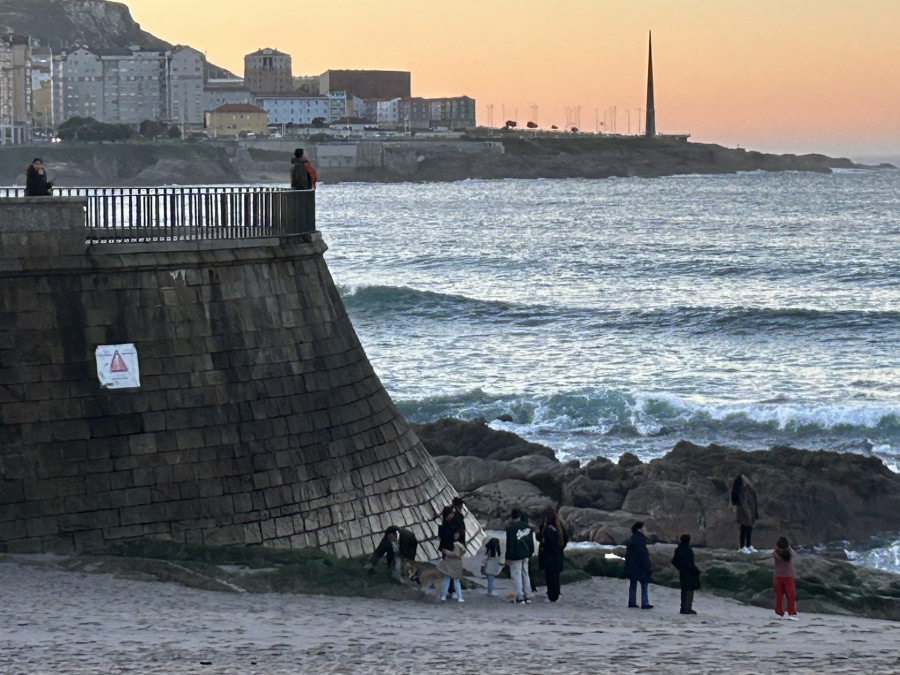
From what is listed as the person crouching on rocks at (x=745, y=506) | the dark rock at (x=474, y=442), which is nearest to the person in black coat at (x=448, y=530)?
the person crouching on rocks at (x=745, y=506)

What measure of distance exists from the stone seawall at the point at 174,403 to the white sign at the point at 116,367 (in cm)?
7

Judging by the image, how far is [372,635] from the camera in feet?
44.9

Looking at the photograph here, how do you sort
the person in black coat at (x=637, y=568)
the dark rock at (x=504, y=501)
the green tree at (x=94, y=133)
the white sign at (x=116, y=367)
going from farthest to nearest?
1. the green tree at (x=94, y=133)
2. the dark rock at (x=504, y=501)
3. the person in black coat at (x=637, y=568)
4. the white sign at (x=116, y=367)

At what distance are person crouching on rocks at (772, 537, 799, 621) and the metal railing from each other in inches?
259

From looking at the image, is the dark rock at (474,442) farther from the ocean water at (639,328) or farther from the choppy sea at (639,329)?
the choppy sea at (639,329)

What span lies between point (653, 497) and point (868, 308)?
37476mm

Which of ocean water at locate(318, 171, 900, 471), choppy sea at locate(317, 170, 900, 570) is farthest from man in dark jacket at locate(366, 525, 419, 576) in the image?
ocean water at locate(318, 171, 900, 471)

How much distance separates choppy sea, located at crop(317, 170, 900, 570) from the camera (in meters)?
35.7

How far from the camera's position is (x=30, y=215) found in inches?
602

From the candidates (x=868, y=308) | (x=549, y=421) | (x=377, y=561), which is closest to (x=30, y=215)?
(x=377, y=561)

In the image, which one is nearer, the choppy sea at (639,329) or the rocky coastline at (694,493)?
the rocky coastline at (694,493)

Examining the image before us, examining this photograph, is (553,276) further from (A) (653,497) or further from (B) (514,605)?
(B) (514,605)

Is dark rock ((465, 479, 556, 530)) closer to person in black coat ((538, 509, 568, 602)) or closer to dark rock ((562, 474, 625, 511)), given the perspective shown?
dark rock ((562, 474, 625, 511))

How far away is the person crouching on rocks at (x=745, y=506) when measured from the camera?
21531mm
